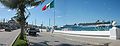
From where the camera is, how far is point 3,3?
26172mm

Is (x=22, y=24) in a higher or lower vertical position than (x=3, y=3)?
lower

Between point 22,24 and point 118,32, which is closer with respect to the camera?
point 22,24

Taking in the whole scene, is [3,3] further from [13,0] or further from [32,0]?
[32,0]

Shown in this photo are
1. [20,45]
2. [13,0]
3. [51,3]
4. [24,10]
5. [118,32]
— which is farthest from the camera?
[51,3]

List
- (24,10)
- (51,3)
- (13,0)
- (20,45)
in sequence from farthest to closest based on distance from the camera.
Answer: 1. (51,3)
2. (24,10)
3. (13,0)
4. (20,45)

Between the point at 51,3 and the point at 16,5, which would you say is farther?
the point at 51,3

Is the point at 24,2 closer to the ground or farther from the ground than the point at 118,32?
farther from the ground

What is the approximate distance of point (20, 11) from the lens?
27.2m

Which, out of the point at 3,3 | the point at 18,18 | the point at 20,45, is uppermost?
the point at 3,3

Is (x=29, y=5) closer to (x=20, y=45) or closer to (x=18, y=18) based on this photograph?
(x=18, y=18)

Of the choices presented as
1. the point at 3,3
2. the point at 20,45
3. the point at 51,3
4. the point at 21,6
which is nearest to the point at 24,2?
the point at 21,6

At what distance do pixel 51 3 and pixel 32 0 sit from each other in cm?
1854

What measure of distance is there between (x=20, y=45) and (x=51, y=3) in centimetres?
2916

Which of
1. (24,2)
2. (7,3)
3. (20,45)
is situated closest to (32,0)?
(24,2)
